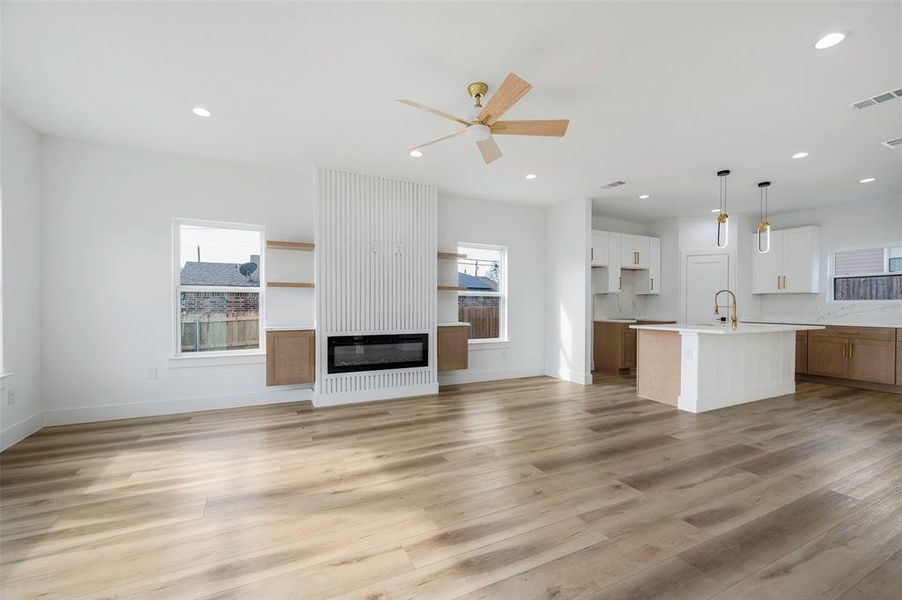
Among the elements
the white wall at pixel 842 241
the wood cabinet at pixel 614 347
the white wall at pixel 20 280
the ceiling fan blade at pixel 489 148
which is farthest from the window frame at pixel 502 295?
the white wall at pixel 20 280

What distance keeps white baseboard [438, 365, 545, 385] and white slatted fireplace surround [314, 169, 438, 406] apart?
23.2 inches

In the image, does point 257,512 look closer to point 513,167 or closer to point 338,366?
point 338,366

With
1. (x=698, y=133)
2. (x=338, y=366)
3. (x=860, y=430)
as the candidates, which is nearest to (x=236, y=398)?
(x=338, y=366)

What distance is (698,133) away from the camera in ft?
12.0

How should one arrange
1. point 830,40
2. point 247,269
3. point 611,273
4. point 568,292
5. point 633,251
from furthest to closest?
point 633,251 → point 611,273 → point 568,292 → point 247,269 → point 830,40

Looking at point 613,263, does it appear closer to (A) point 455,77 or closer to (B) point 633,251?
(B) point 633,251

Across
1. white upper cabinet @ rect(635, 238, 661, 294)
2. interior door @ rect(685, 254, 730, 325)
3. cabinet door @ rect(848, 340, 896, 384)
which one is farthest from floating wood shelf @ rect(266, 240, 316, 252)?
cabinet door @ rect(848, 340, 896, 384)

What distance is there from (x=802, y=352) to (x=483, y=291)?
5.31 m

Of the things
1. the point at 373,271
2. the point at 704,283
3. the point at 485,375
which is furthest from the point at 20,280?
the point at 704,283

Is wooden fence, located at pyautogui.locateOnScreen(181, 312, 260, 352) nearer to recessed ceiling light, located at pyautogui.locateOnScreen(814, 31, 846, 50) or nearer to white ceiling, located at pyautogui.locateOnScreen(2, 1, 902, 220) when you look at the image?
white ceiling, located at pyautogui.locateOnScreen(2, 1, 902, 220)

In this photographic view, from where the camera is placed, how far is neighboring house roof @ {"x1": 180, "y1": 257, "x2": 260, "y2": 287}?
448 centimetres

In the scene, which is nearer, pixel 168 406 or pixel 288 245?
pixel 168 406

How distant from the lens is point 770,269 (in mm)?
6801

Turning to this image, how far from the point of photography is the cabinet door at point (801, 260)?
6352 millimetres
